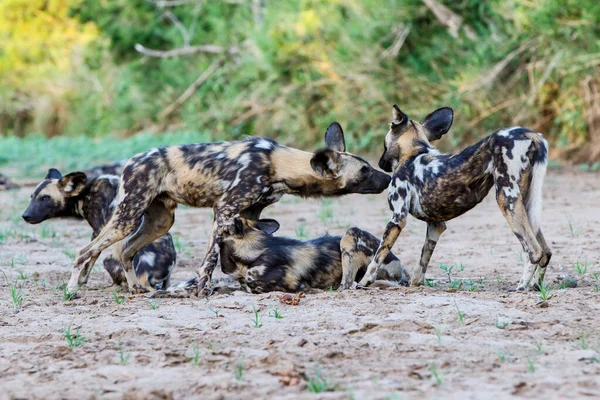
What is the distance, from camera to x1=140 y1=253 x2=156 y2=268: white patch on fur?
21.3 ft

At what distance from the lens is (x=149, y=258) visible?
6.53m

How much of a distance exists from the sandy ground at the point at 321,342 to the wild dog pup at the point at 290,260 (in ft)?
1.02

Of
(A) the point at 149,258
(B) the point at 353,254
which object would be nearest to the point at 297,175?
(B) the point at 353,254

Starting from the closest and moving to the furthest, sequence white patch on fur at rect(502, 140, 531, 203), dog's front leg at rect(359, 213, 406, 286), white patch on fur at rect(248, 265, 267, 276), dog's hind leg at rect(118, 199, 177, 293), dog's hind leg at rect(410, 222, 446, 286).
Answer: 1. white patch on fur at rect(502, 140, 531, 203)
2. dog's front leg at rect(359, 213, 406, 286)
3. white patch on fur at rect(248, 265, 267, 276)
4. dog's hind leg at rect(410, 222, 446, 286)
5. dog's hind leg at rect(118, 199, 177, 293)

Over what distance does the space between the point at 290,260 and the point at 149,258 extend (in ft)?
3.87

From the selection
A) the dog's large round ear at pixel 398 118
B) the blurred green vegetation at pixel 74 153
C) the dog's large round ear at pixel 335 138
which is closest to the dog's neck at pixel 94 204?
the dog's large round ear at pixel 335 138

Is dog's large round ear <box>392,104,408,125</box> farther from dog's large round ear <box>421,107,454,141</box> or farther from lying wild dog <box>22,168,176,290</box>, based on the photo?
lying wild dog <box>22,168,176,290</box>

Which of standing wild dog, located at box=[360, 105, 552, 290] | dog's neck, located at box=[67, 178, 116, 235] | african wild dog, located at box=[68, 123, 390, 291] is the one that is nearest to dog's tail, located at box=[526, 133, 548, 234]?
standing wild dog, located at box=[360, 105, 552, 290]

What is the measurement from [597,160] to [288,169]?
8.39 m

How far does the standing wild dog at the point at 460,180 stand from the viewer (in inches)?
211

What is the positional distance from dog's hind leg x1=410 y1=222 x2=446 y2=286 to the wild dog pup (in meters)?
0.17

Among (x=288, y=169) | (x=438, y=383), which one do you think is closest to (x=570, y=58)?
(x=288, y=169)

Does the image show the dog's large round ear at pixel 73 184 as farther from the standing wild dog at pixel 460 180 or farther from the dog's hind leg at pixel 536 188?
the dog's hind leg at pixel 536 188

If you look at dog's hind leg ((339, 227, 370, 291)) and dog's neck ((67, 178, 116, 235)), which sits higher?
dog's neck ((67, 178, 116, 235))
